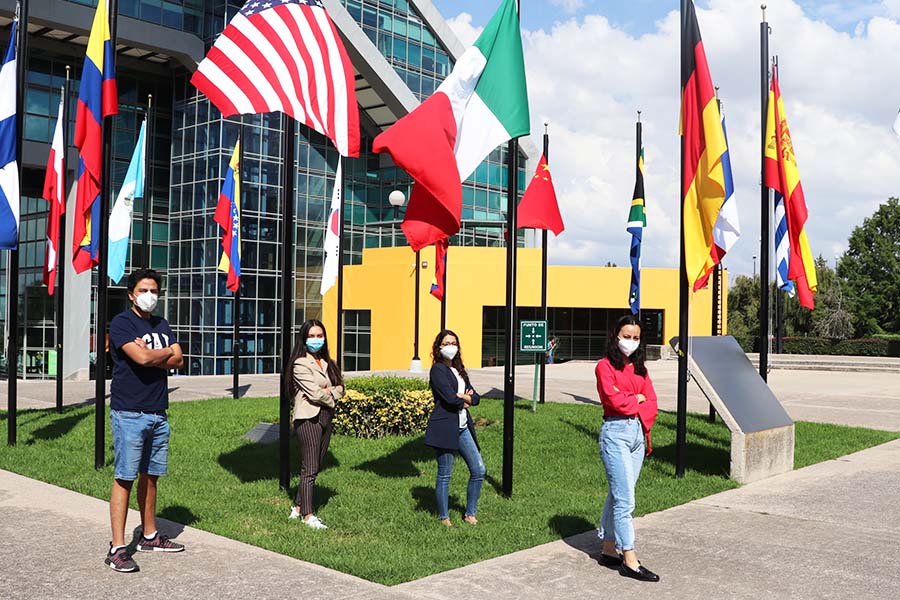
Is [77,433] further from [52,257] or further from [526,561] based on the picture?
[526,561]

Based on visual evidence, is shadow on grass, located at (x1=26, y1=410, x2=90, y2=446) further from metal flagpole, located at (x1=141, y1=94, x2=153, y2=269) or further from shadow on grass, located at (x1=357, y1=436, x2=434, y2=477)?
shadow on grass, located at (x1=357, y1=436, x2=434, y2=477)

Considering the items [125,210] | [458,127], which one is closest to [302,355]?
[458,127]

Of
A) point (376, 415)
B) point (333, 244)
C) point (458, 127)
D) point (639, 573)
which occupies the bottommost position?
point (639, 573)

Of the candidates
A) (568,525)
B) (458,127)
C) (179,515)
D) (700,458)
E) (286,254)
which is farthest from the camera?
(700,458)

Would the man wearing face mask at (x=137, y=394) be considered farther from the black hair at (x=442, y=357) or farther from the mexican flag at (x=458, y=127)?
the mexican flag at (x=458, y=127)

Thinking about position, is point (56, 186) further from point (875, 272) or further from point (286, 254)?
point (875, 272)

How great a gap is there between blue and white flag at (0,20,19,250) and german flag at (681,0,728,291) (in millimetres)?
8096

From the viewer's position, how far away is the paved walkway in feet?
18.2

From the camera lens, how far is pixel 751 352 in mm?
50969

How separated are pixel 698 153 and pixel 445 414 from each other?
4481 mm

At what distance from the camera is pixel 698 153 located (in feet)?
32.0

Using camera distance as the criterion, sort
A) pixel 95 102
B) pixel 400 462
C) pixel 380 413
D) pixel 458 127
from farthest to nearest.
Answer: pixel 380 413
pixel 400 462
pixel 95 102
pixel 458 127

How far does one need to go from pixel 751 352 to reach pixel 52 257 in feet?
142

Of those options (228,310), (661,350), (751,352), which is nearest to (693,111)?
(228,310)
